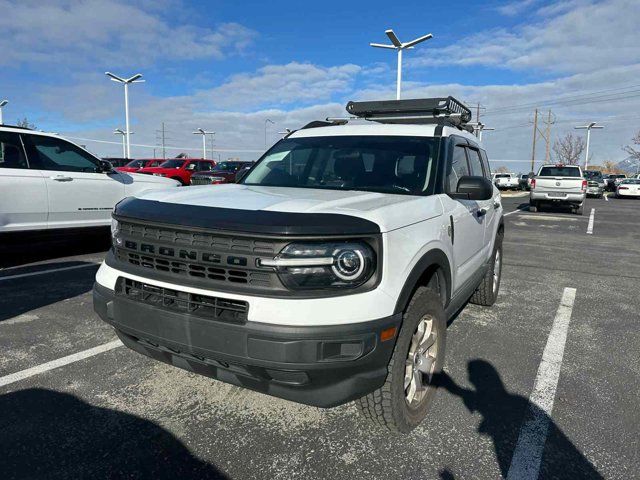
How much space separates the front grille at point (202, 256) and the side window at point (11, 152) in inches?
198

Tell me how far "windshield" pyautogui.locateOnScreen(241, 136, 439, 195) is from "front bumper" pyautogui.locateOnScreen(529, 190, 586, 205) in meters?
16.2

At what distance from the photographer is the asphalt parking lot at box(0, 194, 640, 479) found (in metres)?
2.46

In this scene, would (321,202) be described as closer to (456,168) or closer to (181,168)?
(456,168)

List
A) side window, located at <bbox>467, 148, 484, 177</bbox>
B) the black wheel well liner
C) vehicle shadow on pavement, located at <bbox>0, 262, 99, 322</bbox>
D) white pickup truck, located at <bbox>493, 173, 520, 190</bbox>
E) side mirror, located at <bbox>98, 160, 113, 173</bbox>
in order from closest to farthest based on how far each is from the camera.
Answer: the black wheel well liner, side window, located at <bbox>467, 148, 484, 177</bbox>, vehicle shadow on pavement, located at <bbox>0, 262, 99, 322</bbox>, side mirror, located at <bbox>98, 160, 113, 173</bbox>, white pickup truck, located at <bbox>493, 173, 520, 190</bbox>

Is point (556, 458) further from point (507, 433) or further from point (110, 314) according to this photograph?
point (110, 314)

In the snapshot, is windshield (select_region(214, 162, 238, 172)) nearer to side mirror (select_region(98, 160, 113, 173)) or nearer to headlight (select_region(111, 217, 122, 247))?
side mirror (select_region(98, 160, 113, 173))

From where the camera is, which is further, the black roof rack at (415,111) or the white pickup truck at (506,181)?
the white pickup truck at (506,181)

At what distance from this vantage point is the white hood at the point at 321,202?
96.3 inches

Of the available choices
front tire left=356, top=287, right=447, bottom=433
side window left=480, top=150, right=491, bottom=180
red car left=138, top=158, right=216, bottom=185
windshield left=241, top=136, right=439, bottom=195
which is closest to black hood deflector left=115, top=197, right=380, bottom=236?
front tire left=356, top=287, right=447, bottom=433

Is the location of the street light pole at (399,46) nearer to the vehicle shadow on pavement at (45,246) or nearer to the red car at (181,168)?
the red car at (181,168)

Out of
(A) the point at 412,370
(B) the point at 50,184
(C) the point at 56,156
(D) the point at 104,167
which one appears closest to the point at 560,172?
(D) the point at 104,167

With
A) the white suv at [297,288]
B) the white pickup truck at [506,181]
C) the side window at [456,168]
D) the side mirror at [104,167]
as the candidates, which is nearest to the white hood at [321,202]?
the white suv at [297,288]

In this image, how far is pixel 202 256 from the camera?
7.82 ft

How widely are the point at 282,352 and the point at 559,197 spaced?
18.2 m
